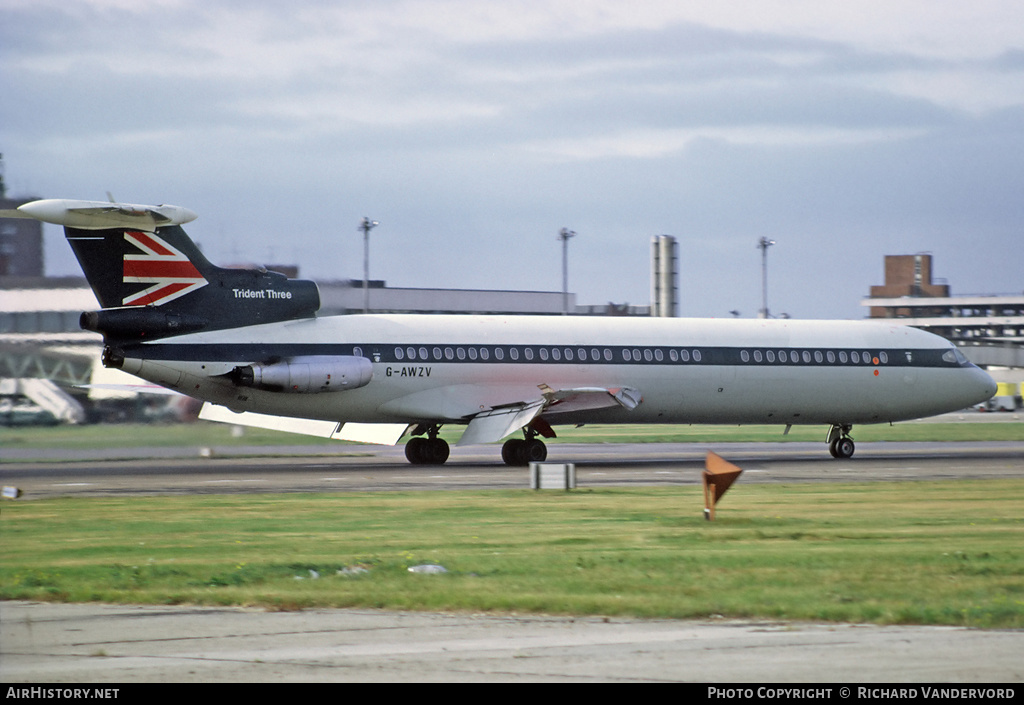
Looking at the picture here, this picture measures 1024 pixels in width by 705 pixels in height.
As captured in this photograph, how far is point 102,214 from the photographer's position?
29.6 meters

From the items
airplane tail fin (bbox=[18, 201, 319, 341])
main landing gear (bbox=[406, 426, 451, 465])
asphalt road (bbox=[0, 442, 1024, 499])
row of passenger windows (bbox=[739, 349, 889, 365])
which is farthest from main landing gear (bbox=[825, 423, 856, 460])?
airplane tail fin (bbox=[18, 201, 319, 341])

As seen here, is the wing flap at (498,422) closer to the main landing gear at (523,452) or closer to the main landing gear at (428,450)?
the main landing gear at (523,452)

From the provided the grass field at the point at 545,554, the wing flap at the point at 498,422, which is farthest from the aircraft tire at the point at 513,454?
the grass field at the point at 545,554

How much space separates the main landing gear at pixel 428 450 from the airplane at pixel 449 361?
0.04m

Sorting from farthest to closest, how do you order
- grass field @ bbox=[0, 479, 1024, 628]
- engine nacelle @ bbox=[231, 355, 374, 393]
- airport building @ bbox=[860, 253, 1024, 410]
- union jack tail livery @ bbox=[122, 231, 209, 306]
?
airport building @ bbox=[860, 253, 1024, 410] < engine nacelle @ bbox=[231, 355, 374, 393] < union jack tail livery @ bbox=[122, 231, 209, 306] < grass field @ bbox=[0, 479, 1024, 628]

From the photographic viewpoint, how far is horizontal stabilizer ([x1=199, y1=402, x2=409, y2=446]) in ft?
117

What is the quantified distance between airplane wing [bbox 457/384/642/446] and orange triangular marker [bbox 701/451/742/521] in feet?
42.6

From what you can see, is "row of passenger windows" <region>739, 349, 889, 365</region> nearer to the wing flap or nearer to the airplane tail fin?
the wing flap

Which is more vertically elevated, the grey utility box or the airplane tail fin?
the airplane tail fin

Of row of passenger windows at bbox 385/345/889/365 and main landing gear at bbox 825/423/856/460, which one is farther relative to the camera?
main landing gear at bbox 825/423/856/460

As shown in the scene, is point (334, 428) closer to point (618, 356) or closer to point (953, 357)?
point (618, 356)

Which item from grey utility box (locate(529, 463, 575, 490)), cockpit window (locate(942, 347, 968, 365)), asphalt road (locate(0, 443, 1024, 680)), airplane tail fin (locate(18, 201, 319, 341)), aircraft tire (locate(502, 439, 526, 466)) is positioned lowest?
aircraft tire (locate(502, 439, 526, 466))

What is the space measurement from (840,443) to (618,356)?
870 centimetres
